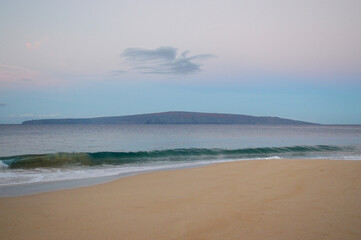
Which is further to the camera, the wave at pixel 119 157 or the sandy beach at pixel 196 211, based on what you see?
the wave at pixel 119 157

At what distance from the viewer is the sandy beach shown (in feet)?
11.7

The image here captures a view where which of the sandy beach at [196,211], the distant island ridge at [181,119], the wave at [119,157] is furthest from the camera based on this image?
the distant island ridge at [181,119]

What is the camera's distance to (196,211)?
445 centimetres

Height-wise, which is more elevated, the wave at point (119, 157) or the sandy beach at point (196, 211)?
the sandy beach at point (196, 211)

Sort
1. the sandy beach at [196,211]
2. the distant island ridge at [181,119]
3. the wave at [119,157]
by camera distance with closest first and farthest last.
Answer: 1. the sandy beach at [196,211]
2. the wave at [119,157]
3. the distant island ridge at [181,119]

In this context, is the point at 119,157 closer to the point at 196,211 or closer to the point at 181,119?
the point at 196,211

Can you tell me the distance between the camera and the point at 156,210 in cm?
456

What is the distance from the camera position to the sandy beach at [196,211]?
11.7 ft

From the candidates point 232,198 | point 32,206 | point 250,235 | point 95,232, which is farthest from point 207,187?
point 32,206

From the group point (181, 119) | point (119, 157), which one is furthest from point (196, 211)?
point (181, 119)

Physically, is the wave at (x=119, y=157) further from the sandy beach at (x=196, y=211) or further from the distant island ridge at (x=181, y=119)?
the distant island ridge at (x=181, y=119)

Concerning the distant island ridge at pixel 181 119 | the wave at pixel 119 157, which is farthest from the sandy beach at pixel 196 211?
the distant island ridge at pixel 181 119

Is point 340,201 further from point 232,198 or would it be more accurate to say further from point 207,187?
point 207,187

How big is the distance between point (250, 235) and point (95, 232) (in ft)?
7.48
